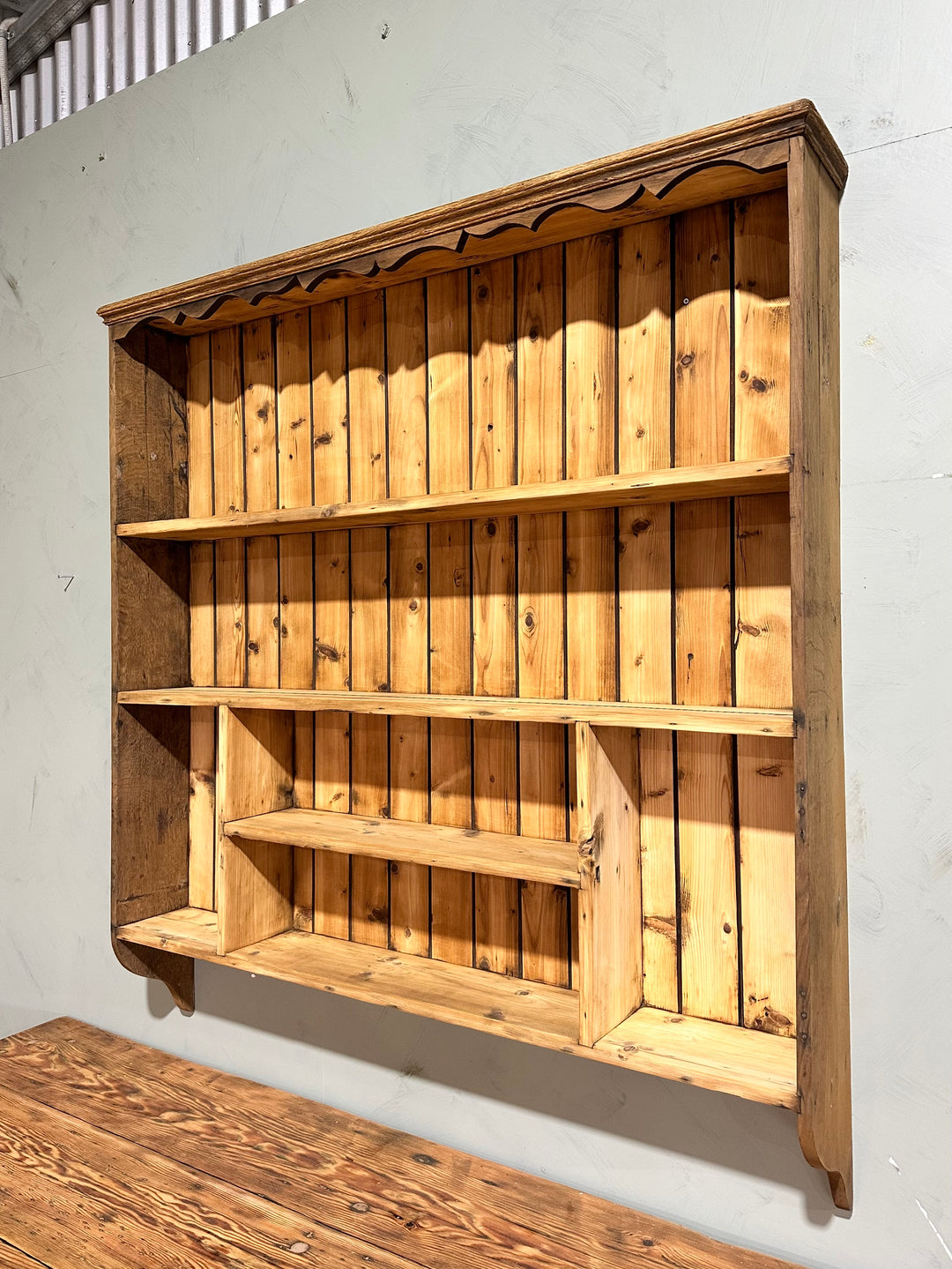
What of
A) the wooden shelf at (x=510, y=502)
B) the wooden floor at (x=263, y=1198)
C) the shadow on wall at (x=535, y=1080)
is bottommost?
the wooden floor at (x=263, y=1198)

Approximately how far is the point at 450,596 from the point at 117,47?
71.5 inches

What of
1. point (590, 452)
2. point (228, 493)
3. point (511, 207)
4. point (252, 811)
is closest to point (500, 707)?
point (590, 452)

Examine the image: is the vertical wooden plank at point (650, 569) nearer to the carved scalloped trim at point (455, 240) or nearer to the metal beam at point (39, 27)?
the carved scalloped trim at point (455, 240)

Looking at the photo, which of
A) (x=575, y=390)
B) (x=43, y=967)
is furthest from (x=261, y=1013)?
(x=575, y=390)

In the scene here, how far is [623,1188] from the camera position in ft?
5.14

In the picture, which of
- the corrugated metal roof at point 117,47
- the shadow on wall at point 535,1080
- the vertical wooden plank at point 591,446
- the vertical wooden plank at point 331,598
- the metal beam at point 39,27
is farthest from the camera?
the metal beam at point 39,27

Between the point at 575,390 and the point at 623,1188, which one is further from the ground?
the point at 575,390

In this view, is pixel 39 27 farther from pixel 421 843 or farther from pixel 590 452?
pixel 421 843

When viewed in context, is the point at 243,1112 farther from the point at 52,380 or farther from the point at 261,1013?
the point at 52,380

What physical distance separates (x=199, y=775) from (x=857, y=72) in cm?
183

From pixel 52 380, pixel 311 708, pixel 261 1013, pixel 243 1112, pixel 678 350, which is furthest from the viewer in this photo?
pixel 52 380

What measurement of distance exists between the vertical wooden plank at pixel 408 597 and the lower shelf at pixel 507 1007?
102 millimetres

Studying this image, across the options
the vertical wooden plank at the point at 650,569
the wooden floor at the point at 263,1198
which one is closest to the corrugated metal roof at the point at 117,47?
the vertical wooden plank at the point at 650,569

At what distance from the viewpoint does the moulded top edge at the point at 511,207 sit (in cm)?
123
